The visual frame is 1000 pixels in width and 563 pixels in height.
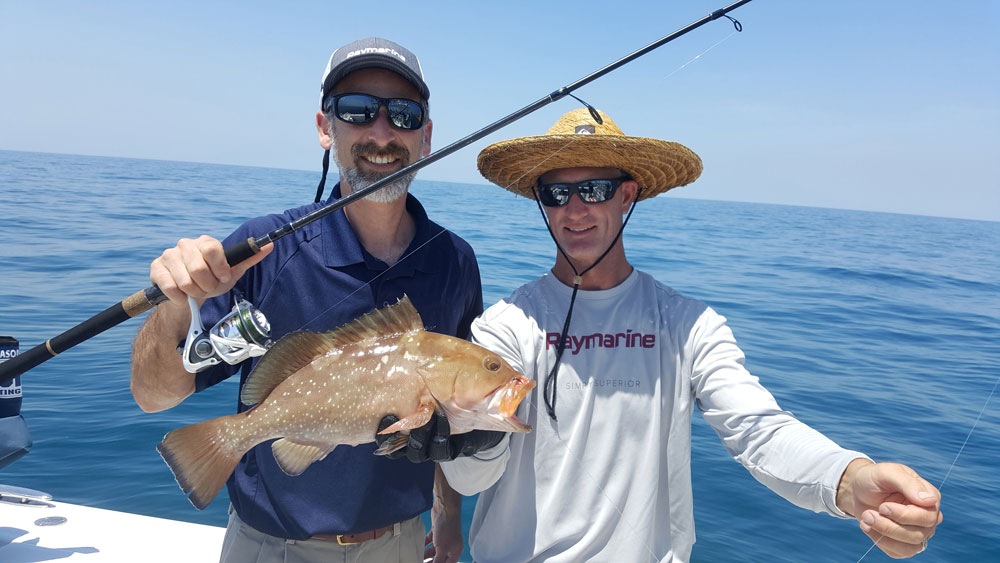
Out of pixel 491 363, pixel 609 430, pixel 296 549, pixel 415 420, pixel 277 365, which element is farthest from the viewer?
pixel 296 549

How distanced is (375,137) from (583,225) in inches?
38.6

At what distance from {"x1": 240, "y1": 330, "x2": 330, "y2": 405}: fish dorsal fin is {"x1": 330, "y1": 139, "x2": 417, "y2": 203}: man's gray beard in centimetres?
69

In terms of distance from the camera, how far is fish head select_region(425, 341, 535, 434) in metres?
2.03

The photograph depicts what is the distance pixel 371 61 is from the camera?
8.51ft

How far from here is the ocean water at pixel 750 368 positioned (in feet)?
18.6

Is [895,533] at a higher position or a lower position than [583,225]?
lower

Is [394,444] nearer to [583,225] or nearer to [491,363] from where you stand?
[491,363]

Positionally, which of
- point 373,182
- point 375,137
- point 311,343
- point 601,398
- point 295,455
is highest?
point 375,137

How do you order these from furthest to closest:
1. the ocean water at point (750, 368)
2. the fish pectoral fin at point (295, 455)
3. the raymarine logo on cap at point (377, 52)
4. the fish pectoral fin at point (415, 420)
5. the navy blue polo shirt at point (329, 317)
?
the ocean water at point (750, 368) < the raymarine logo on cap at point (377, 52) < the navy blue polo shirt at point (329, 317) < the fish pectoral fin at point (295, 455) < the fish pectoral fin at point (415, 420)

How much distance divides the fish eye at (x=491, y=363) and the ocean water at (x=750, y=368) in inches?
136

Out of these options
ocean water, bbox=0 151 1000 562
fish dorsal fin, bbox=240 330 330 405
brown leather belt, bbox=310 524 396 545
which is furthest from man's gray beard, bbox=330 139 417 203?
ocean water, bbox=0 151 1000 562

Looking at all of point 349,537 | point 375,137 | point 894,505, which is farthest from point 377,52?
point 894,505

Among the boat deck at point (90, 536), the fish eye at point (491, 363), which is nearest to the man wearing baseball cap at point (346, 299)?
the fish eye at point (491, 363)

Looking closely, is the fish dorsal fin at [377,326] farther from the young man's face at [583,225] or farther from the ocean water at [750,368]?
the ocean water at [750,368]
